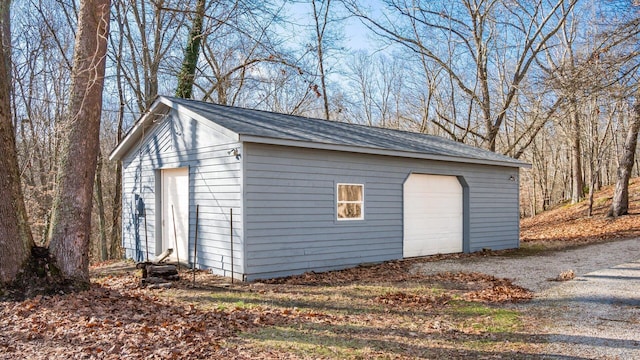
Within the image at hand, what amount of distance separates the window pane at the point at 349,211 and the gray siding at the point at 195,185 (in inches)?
87.9

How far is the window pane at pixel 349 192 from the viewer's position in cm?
920

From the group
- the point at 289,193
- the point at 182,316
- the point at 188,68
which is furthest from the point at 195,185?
the point at 188,68

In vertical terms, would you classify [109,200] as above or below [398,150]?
below

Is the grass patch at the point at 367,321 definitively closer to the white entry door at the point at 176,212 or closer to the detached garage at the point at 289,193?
the detached garage at the point at 289,193

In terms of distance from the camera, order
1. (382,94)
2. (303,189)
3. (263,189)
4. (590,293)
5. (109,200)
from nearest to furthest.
Answer: (590,293)
(263,189)
(303,189)
(109,200)
(382,94)

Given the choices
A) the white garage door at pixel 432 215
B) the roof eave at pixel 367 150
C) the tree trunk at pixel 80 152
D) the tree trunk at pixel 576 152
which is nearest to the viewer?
the tree trunk at pixel 80 152

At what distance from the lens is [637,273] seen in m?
8.22

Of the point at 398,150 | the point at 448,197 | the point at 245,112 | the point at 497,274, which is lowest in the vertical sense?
the point at 497,274

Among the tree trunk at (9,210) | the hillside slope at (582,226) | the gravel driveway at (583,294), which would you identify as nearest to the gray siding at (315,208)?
the gravel driveway at (583,294)

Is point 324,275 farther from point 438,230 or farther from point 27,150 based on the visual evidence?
point 27,150

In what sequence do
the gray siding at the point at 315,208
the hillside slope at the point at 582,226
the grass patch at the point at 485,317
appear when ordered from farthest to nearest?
the hillside slope at the point at 582,226 → the gray siding at the point at 315,208 → the grass patch at the point at 485,317

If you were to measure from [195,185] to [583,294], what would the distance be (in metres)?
6.85

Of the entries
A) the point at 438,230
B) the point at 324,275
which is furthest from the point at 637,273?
the point at 324,275

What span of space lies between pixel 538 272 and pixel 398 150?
3.58m
